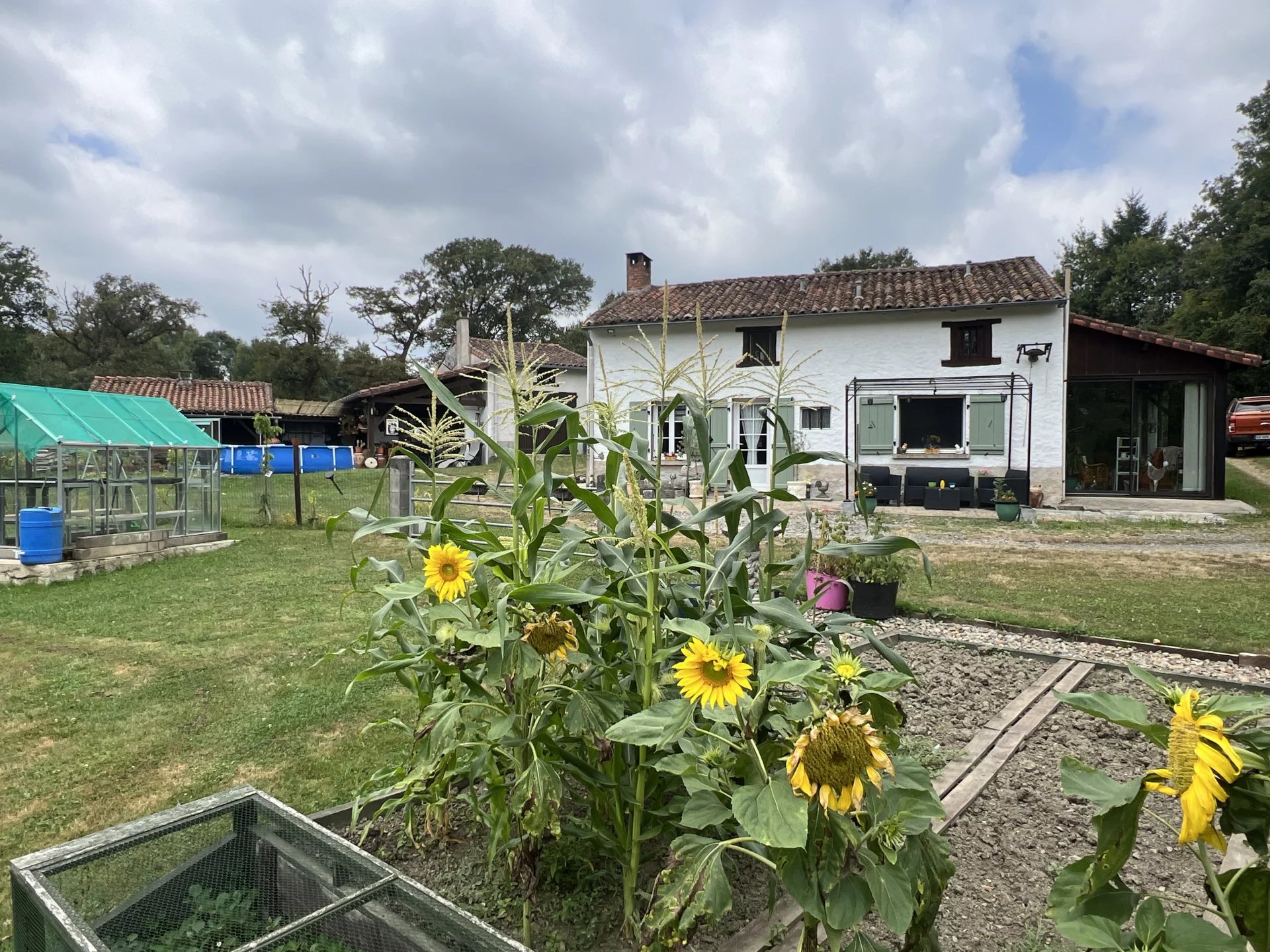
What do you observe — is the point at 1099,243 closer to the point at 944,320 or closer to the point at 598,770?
the point at 944,320

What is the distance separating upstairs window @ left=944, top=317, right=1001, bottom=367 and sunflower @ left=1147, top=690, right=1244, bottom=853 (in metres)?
15.9

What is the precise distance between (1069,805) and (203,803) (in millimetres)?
2768

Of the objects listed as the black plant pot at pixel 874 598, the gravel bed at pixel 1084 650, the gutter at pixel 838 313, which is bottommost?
the gravel bed at pixel 1084 650

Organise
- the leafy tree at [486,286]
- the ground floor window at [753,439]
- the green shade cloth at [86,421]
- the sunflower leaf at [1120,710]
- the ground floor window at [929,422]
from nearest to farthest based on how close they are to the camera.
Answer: the sunflower leaf at [1120,710]
the green shade cloth at [86,421]
the ground floor window at [753,439]
the ground floor window at [929,422]
the leafy tree at [486,286]

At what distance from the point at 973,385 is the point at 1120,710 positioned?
622 inches

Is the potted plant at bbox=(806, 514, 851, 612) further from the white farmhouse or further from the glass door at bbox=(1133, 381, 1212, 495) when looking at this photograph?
the glass door at bbox=(1133, 381, 1212, 495)

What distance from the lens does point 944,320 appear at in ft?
51.2

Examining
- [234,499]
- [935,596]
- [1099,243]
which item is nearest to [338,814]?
[935,596]

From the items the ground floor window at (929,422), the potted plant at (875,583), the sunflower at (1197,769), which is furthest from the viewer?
the ground floor window at (929,422)

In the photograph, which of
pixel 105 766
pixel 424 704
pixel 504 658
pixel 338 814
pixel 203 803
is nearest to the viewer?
pixel 504 658

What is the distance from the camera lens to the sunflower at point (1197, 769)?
907mm

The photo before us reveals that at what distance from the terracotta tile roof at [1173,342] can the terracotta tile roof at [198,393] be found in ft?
90.6

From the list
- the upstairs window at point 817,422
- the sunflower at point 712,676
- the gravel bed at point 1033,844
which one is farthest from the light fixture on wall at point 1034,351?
the sunflower at point 712,676

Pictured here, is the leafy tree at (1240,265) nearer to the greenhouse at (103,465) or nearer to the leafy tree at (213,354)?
the greenhouse at (103,465)
